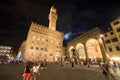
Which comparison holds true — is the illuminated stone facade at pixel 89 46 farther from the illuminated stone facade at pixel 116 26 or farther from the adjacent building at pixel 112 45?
the illuminated stone facade at pixel 116 26

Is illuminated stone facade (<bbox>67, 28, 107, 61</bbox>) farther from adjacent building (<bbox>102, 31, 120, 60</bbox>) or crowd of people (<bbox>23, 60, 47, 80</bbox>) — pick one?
crowd of people (<bbox>23, 60, 47, 80</bbox>)

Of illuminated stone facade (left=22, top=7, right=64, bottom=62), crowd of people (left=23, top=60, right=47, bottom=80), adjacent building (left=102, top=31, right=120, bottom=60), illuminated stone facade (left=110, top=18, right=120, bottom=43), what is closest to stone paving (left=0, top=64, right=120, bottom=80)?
crowd of people (left=23, top=60, right=47, bottom=80)

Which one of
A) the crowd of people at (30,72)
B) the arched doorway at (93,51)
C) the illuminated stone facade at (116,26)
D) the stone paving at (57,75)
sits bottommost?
the stone paving at (57,75)

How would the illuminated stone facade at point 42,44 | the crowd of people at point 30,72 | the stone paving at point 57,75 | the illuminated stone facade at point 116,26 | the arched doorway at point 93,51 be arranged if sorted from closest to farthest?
the crowd of people at point 30,72
the stone paving at point 57,75
the illuminated stone facade at point 116,26
the illuminated stone facade at point 42,44
the arched doorway at point 93,51

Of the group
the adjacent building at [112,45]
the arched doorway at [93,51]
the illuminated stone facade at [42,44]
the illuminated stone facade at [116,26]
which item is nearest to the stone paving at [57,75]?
the adjacent building at [112,45]

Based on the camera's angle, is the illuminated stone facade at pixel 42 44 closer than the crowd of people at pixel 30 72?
No

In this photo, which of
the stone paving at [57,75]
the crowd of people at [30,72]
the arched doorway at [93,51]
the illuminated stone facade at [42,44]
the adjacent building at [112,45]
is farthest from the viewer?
the arched doorway at [93,51]

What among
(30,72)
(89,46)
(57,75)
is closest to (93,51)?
(89,46)

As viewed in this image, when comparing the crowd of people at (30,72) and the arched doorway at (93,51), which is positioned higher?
the arched doorway at (93,51)

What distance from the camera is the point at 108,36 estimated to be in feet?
95.8

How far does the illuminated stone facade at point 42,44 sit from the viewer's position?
36.6 metres

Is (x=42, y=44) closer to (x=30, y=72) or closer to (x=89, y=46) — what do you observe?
(x=89, y=46)

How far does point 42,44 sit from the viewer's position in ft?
136

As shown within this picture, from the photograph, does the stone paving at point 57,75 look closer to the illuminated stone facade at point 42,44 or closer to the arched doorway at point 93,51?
the illuminated stone facade at point 42,44
